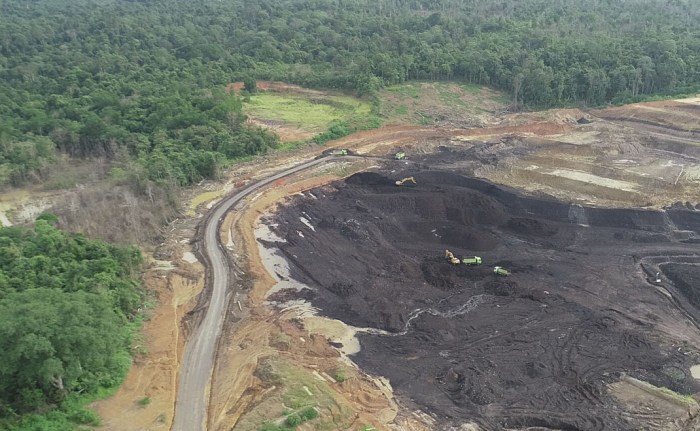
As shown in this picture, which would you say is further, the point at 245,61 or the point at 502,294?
the point at 245,61

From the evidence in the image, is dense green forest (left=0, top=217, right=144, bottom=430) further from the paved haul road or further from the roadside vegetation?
the paved haul road

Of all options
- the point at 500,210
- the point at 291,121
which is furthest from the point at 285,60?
the point at 500,210

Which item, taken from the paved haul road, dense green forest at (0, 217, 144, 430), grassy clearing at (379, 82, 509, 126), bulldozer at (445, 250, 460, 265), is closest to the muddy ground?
bulldozer at (445, 250, 460, 265)

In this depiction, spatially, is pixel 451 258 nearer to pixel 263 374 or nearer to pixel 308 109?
pixel 263 374

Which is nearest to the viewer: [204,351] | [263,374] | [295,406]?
[295,406]

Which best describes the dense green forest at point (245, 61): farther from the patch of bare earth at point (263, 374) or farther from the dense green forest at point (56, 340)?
the patch of bare earth at point (263, 374)

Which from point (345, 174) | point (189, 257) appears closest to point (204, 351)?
point (189, 257)
